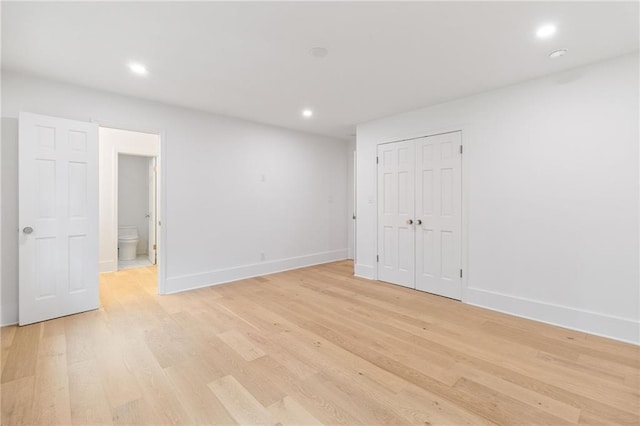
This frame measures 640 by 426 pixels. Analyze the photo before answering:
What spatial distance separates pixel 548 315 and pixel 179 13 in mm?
4246

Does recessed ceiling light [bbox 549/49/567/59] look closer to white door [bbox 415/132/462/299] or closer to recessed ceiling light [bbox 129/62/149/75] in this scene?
white door [bbox 415/132/462/299]

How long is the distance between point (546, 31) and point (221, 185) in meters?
4.03

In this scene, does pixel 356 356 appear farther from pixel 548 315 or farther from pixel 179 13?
pixel 179 13

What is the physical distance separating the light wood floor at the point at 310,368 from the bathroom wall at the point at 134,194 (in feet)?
12.2

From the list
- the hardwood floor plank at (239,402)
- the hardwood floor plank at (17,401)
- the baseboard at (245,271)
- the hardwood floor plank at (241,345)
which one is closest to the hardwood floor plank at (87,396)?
the hardwood floor plank at (17,401)

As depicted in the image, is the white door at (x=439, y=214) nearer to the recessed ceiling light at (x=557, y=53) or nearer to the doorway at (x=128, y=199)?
the recessed ceiling light at (x=557, y=53)

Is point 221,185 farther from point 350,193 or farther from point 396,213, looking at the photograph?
point 350,193

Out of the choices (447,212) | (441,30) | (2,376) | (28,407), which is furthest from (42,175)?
(447,212)

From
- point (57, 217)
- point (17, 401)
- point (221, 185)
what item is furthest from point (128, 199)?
point (17, 401)

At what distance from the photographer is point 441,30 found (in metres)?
2.18

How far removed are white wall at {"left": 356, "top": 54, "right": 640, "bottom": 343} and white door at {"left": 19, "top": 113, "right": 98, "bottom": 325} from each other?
14.2ft

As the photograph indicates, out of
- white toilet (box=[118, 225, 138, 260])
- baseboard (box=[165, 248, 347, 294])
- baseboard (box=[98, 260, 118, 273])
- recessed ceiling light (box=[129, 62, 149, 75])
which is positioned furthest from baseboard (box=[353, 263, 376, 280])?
white toilet (box=[118, 225, 138, 260])

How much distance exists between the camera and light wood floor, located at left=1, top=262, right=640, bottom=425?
1688 mm

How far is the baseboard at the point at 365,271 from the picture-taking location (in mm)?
4623
